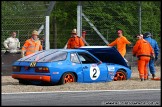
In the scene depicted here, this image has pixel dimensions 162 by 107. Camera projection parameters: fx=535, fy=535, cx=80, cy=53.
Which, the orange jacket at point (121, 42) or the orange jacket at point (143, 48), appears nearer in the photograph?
the orange jacket at point (143, 48)

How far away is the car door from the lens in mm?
15414

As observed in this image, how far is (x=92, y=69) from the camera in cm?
1552

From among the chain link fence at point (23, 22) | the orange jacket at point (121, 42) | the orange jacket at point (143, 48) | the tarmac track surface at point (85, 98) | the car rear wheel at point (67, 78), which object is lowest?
the tarmac track surface at point (85, 98)

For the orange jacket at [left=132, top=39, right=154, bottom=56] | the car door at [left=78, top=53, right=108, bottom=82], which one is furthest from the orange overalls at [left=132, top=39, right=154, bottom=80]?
the car door at [left=78, top=53, right=108, bottom=82]

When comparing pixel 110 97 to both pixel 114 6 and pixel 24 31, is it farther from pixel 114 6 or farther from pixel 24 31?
pixel 114 6

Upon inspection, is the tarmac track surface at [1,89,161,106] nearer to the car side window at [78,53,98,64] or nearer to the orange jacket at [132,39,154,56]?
the car side window at [78,53,98,64]

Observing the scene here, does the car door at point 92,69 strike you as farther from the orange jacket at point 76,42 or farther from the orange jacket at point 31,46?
the orange jacket at point 76,42

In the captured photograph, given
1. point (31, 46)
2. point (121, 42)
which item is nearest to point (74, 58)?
point (31, 46)

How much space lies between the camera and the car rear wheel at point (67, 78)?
14.8m

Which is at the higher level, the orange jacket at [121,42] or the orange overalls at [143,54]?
the orange jacket at [121,42]

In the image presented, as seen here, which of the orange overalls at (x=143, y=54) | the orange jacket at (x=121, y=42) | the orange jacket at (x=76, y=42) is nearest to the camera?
the orange overalls at (x=143, y=54)

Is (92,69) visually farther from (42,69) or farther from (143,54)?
(143,54)

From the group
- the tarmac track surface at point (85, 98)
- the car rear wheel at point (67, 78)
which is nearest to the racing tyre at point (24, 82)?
the car rear wheel at point (67, 78)

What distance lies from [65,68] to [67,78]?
0.33 meters
